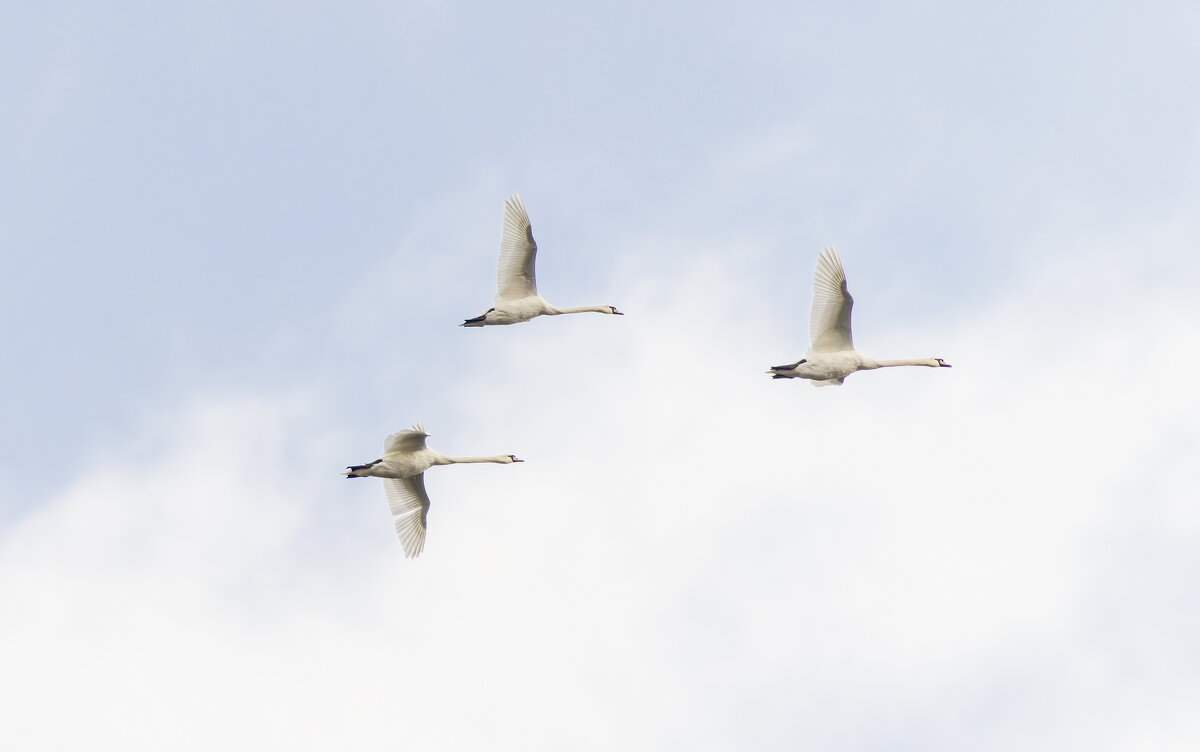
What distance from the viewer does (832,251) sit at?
6750cm

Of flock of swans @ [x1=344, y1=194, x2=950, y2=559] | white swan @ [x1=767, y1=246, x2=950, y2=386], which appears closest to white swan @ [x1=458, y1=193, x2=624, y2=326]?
flock of swans @ [x1=344, y1=194, x2=950, y2=559]

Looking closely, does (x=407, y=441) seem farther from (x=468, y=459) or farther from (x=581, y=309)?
(x=581, y=309)

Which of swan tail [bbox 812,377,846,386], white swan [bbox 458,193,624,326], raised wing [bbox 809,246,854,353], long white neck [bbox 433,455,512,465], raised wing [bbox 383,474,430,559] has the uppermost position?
white swan [bbox 458,193,624,326]

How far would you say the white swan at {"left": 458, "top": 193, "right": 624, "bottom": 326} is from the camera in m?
70.9

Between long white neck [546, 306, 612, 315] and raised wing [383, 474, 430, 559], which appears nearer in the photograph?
raised wing [383, 474, 430, 559]

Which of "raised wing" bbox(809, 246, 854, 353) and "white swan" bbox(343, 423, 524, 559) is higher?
"raised wing" bbox(809, 246, 854, 353)

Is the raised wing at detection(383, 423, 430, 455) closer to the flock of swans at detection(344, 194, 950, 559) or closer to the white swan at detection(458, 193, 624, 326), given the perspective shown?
the flock of swans at detection(344, 194, 950, 559)

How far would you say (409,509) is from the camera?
7106cm

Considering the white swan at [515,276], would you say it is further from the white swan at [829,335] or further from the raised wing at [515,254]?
the white swan at [829,335]

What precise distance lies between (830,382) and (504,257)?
11.1 m

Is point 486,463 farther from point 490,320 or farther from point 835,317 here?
point 835,317

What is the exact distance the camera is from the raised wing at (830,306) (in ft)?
221

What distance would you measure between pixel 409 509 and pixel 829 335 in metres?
14.5

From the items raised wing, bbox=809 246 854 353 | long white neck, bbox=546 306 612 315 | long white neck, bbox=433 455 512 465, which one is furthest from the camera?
long white neck, bbox=546 306 612 315
